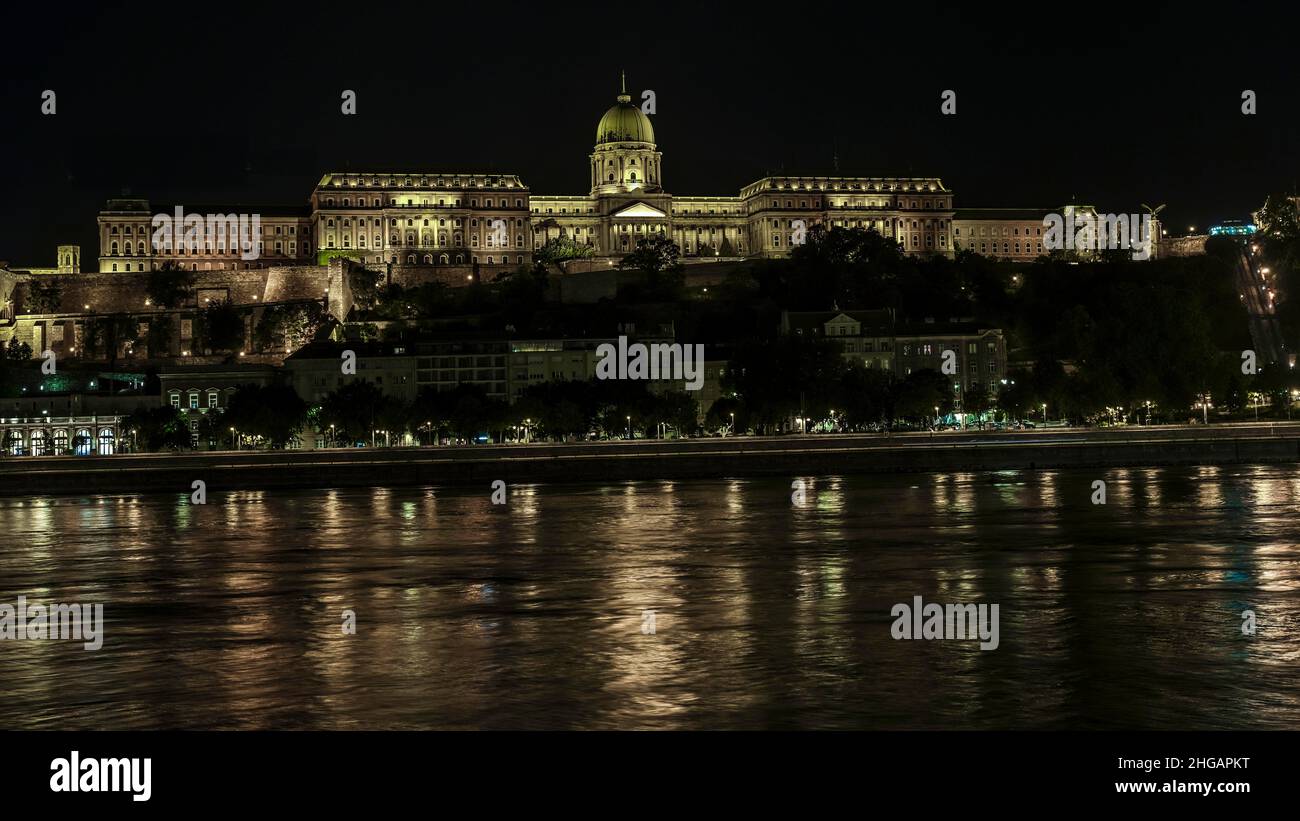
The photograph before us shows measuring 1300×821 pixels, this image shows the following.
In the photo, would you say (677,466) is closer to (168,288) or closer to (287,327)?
(287,327)

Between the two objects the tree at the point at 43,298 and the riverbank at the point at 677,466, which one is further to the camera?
the tree at the point at 43,298

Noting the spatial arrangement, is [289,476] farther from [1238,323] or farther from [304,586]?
[1238,323]

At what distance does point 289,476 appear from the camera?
51750 millimetres

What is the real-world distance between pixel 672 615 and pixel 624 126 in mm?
118088

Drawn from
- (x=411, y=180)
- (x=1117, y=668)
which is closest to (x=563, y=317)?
(x=411, y=180)

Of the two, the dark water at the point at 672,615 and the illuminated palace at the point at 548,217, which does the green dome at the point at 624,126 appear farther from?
the dark water at the point at 672,615

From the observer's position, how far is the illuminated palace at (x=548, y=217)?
121688 mm

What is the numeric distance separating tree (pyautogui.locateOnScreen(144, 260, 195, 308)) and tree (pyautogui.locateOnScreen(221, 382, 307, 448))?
33.3m

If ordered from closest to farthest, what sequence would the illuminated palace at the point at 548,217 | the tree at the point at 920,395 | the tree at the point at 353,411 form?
the tree at the point at 920,395 < the tree at the point at 353,411 < the illuminated palace at the point at 548,217

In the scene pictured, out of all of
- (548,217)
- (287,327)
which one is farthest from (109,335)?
(548,217)

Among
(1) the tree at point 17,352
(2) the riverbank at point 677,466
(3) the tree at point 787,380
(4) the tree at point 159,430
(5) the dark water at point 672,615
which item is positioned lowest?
(5) the dark water at point 672,615

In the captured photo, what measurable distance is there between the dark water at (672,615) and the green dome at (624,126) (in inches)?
3892

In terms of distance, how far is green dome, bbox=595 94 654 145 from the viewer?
442ft

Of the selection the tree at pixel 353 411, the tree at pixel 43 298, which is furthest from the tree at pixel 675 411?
the tree at pixel 43 298
